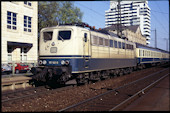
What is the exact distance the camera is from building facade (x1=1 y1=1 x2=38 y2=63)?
2506 centimetres

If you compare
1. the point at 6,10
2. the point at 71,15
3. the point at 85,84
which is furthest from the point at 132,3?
the point at 85,84

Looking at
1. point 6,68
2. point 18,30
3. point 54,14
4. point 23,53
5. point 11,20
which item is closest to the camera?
point 6,68

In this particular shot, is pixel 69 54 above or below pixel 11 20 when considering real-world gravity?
below

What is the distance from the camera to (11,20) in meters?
26.1

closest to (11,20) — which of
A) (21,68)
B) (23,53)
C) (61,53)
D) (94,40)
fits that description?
(23,53)

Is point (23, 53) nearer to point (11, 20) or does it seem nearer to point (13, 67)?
point (11, 20)

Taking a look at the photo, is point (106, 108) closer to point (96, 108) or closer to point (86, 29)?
point (96, 108)

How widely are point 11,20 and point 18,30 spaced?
1565 mm

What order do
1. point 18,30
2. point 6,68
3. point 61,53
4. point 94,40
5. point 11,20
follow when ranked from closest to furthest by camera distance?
point 61,53, point 94,40, point 6,68, point 11,20, point 18,30

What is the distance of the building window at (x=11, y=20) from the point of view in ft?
84.6

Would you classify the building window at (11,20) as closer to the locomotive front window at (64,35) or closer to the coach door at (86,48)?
the locomotive front window at (64,35)

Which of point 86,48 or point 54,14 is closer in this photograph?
point 86,48

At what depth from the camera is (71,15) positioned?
36.9 metres

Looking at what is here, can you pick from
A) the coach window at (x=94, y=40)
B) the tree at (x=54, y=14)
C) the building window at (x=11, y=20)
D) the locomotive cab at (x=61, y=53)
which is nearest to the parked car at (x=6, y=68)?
the locomotive cab at (x=61, y=53)
